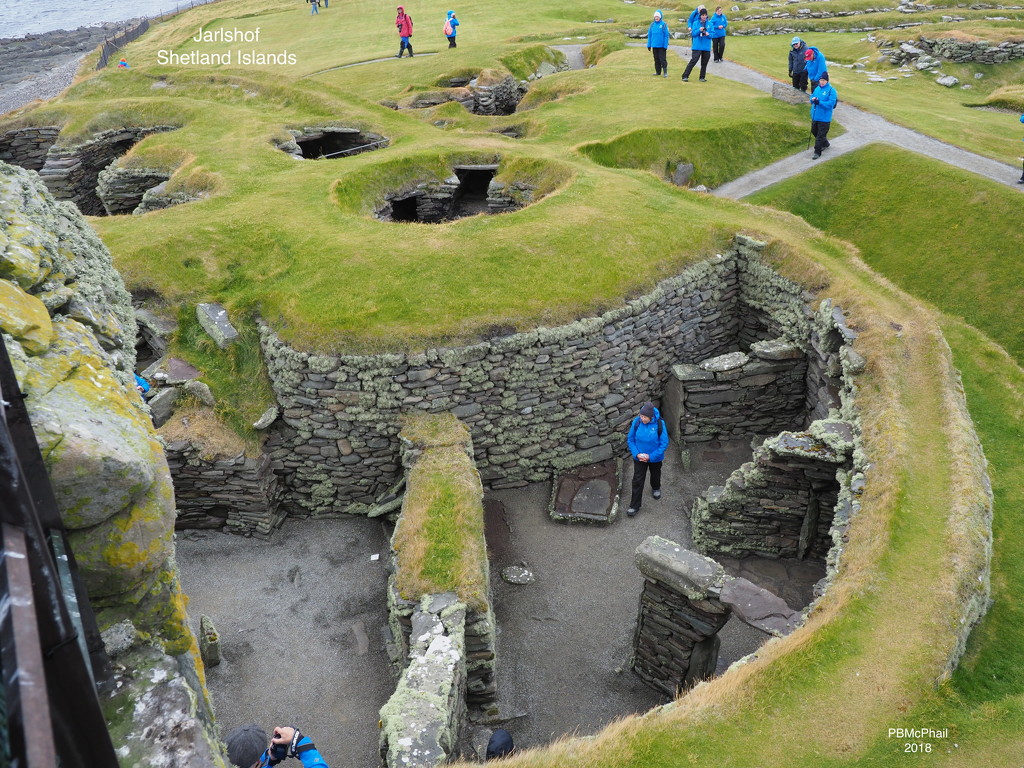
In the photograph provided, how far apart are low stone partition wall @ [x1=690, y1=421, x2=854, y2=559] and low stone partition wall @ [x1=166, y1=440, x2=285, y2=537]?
853cm

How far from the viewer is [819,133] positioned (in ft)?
77.9

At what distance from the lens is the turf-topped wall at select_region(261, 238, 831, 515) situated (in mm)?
14188

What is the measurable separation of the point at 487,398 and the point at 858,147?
17.0 m

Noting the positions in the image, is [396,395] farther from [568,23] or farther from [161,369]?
[568,23]

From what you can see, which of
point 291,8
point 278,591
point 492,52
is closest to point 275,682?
point 278,591

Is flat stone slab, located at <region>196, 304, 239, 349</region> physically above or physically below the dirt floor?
above

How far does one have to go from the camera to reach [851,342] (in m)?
14.2

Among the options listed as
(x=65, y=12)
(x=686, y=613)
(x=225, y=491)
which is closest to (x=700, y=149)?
(x=686, y=613)

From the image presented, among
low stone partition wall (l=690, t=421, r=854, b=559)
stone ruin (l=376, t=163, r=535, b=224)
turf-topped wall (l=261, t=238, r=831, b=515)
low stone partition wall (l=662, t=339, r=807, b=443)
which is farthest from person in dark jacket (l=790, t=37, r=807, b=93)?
low stone partition wall (l=690, t=421, r=854, b=559)

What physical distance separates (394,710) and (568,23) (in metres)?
46.1

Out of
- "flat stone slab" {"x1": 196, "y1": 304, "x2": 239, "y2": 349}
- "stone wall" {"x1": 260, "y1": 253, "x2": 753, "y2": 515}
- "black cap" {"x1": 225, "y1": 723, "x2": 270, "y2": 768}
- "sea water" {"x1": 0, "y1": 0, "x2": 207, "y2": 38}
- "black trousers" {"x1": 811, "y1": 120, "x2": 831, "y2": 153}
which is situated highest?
"sea water" {"x1": 0, "y1": 0, "x2": 207, "y2": 38}

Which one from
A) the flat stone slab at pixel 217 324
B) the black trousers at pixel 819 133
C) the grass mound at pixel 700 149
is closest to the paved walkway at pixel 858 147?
the black trousers at pixel 819 133

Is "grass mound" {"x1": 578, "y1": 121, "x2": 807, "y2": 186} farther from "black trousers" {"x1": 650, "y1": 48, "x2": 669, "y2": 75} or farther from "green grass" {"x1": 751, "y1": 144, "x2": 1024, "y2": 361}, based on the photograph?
"black trousers" {"x1": 650, "y1": 48, "x2": 669, "y2": 75}

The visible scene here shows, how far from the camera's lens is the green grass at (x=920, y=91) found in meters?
24.0
